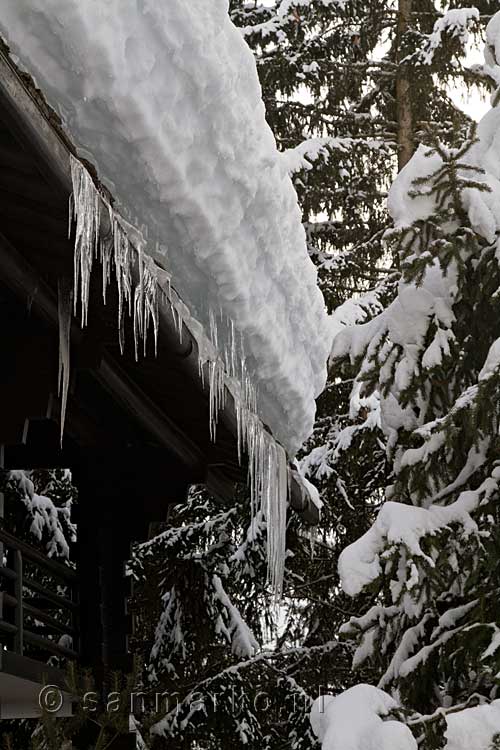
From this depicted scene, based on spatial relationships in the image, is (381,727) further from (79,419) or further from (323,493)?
(323,493)

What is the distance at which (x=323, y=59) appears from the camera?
13.7 meters

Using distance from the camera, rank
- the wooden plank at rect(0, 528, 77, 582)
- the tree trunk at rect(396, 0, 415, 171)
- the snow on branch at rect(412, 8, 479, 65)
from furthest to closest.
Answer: the tree trunk at rect(396, 0, 415, 171)
the snow on branch at rect(412, 8, 479, 65)
the wooden plank at rect(0, 528, 77, 582)

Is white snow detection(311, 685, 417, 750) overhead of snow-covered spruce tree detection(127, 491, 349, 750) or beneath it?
beneath

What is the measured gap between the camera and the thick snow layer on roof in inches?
106

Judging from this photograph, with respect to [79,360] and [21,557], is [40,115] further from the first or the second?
[21,557]

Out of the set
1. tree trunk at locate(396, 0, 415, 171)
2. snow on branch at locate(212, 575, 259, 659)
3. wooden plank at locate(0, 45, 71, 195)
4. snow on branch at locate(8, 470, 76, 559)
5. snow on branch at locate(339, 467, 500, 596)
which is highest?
tree trunk at locate(396, 0, 415, 171)

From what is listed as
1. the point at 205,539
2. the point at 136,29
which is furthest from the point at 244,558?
the point at 136,29

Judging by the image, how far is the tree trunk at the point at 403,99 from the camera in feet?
42.9

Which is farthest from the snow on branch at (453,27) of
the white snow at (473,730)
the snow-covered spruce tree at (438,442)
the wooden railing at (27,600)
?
the white snow at (473,730)

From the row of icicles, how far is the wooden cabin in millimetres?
55

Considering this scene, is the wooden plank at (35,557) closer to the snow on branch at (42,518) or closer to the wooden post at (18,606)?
the wooden post at (18,606)

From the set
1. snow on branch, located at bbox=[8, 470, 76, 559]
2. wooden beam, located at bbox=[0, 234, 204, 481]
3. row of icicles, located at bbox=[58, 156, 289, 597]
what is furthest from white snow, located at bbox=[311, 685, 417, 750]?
snow on branch, located at bbox=[8, 470, 76, 559]

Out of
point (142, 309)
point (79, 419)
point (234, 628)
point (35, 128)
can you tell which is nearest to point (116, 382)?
point (79, 419)

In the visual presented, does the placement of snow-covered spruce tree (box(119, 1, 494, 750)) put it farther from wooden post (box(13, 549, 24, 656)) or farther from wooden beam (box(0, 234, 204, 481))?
wooden post (box(13, 549, 24, 656))
